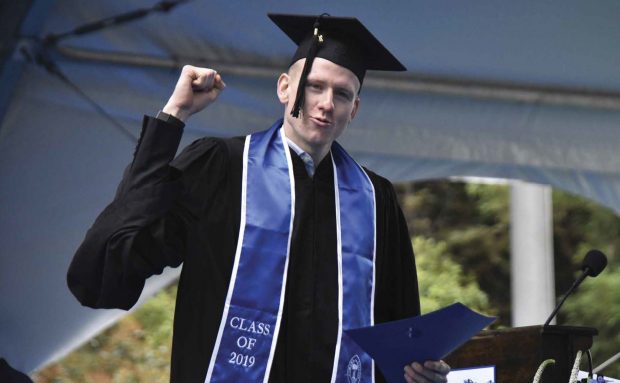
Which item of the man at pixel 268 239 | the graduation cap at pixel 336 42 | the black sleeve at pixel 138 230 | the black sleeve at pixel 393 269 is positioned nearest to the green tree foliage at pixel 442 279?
the black sleeve at pixel 393 269

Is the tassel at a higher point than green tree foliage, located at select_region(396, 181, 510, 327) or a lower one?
lower

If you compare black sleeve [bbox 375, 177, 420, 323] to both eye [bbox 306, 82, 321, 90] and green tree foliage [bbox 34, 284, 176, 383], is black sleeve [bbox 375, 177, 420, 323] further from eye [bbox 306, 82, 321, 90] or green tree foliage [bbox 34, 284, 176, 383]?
green tree foliage [bbox 34, 284, 176, 383]

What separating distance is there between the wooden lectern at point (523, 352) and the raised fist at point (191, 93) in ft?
4.73

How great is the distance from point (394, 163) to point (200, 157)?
2866mm

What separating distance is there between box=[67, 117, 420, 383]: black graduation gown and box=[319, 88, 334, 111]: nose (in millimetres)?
223

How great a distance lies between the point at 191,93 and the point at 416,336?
3.00 feet

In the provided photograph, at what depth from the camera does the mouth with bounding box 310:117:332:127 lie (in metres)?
3.43

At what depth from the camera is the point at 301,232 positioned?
11.4 feet

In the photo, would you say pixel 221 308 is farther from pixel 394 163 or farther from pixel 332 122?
pixel 394 163

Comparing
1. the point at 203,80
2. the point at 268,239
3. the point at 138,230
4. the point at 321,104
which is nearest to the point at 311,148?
the point at 321,104

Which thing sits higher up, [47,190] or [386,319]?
[47,190]

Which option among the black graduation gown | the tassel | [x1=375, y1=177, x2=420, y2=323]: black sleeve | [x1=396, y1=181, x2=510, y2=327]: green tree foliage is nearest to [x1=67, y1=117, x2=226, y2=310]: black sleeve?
the black graduation gown

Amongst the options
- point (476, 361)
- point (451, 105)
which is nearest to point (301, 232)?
point (476, 361)

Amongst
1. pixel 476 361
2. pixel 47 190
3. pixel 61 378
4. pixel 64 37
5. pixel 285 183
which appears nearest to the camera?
pixel 285 183
